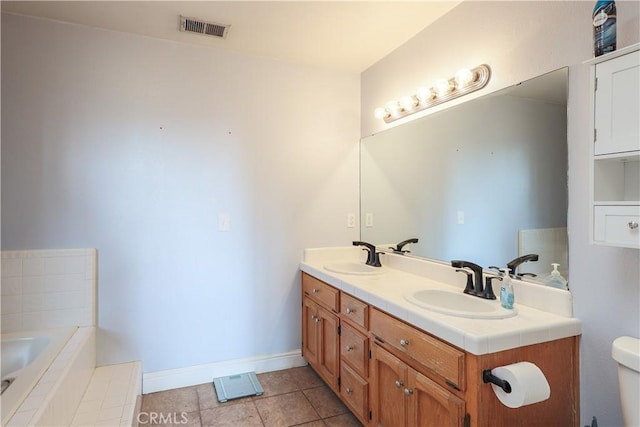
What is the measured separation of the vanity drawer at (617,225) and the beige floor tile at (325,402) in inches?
68.1

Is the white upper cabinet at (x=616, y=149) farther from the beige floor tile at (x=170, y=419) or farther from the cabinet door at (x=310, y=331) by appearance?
the beige floor tile at (x=170, y=419)

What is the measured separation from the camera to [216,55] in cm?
253

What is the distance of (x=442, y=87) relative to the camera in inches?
80.0

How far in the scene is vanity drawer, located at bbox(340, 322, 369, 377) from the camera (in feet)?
6.09

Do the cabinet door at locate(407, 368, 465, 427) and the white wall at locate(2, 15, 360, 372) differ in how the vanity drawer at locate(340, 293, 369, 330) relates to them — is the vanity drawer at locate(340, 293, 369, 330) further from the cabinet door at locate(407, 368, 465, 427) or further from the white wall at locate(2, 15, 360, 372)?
the white wall at locate(2, 15, 360, 372)

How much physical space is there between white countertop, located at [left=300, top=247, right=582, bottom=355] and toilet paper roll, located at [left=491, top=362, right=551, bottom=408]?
0.08 meters

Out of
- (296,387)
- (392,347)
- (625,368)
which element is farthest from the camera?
(296,387)

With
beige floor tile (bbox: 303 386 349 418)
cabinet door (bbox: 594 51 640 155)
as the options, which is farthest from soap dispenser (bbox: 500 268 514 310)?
beige floor tile (bbox: 303 386 349 418)

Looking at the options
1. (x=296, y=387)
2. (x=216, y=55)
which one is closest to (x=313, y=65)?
(x=216, y=55)

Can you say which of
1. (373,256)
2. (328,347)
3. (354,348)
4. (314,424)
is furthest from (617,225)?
(314,424)

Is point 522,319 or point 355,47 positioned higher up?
point 355,47

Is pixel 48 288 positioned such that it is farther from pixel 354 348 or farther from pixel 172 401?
pixel 354 348

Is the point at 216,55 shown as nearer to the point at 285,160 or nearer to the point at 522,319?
the point at 285,160

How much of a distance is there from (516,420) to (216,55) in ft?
8.81
